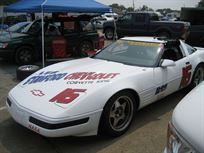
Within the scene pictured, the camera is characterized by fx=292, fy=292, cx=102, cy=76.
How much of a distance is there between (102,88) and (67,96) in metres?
0.44

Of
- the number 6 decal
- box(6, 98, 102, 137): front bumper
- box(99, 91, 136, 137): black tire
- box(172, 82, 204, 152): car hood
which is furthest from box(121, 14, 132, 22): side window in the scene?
box(172, 82, 204, 152): car hood

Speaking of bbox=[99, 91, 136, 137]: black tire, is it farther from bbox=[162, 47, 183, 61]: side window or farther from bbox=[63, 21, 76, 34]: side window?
bbox=[63, 21, 76, 34]: side window

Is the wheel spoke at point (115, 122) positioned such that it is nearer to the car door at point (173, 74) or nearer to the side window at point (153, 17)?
the car door at point (173, 74)

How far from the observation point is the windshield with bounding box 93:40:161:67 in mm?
4626

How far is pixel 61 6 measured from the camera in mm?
8938

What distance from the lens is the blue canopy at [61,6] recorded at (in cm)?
852

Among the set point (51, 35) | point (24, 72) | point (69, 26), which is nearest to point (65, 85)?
point (24, 72)

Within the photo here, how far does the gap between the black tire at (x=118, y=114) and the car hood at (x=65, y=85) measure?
0.78 ft

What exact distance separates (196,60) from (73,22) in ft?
19.2

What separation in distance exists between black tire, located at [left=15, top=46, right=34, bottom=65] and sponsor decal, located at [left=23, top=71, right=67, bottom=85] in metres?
5.07

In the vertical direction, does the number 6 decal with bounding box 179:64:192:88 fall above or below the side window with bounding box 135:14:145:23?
below

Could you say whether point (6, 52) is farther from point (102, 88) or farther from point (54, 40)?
point (102, 88)

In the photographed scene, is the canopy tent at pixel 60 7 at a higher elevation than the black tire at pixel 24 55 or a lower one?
higher

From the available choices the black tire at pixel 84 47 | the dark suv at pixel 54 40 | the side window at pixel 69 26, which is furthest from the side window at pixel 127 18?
the side window at pixel 69 26
